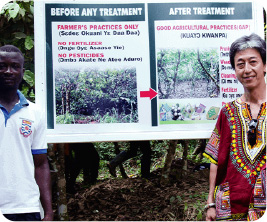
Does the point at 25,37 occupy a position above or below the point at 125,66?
above

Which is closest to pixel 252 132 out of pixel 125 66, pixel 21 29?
pixel 125 66

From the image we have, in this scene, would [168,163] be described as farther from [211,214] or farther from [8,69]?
[8,69]

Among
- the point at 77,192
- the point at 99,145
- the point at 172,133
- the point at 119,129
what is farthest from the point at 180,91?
the point at 99,145

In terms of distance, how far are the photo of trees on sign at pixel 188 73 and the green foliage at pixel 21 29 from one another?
56.0 inches

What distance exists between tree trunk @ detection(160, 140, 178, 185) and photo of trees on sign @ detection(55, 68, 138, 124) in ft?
4.70

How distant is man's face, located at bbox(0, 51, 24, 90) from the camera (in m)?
3.09

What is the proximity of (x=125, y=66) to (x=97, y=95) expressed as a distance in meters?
0.41

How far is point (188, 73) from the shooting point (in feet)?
12.3

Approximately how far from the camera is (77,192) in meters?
5.19

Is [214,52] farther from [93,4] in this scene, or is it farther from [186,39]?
[93,4]

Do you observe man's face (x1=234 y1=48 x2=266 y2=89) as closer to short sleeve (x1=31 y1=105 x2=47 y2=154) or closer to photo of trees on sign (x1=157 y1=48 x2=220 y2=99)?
photo of trees on sign (x1=157 y1=48 x2=220 y2=99)

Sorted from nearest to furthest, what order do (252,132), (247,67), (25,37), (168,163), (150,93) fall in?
(252,132) < (247,67) < (150,93) < (25,37) < (168,163)

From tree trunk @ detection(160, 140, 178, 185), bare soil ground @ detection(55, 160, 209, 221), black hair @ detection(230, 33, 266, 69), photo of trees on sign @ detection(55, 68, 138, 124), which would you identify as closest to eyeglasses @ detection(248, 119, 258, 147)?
black hair @ detection(230, 33, 266, 69)

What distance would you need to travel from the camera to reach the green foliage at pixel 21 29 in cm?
384
